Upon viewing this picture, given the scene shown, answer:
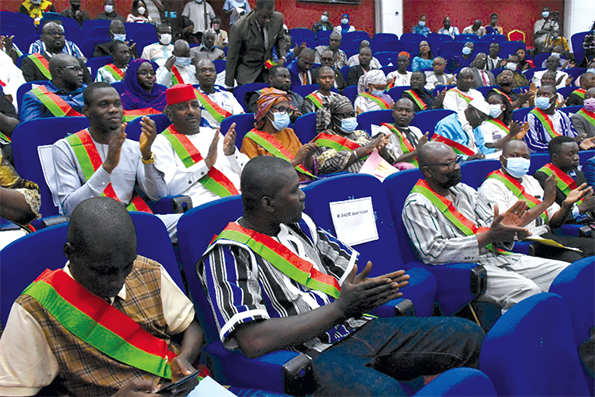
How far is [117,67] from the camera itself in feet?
19.4

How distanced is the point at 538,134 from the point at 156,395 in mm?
5380

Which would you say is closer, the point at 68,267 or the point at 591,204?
the point at 68,267

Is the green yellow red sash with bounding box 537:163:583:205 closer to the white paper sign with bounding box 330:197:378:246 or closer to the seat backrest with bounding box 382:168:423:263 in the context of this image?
the seat backrest with bounding box 382:168:423:263

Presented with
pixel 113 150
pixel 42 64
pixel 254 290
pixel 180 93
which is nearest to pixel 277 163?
pixel 254 290

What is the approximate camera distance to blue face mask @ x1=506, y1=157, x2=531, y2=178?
3223mm

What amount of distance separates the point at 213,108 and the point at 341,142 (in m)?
1.25

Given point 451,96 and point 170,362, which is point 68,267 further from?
point 451,96

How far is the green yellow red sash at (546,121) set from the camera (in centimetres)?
551

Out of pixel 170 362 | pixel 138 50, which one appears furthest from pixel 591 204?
pixel 138 50

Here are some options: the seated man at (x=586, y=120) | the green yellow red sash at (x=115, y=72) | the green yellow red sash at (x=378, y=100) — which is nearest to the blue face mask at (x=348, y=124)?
the green yellow red sash at (x=378, y=100)

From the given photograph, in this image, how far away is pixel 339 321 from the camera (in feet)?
5.29

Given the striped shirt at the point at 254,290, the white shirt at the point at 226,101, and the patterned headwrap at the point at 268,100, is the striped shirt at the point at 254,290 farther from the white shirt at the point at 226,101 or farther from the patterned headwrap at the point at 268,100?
the white shirt at the point at 226,101

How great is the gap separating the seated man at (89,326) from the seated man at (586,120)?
5.65 metres

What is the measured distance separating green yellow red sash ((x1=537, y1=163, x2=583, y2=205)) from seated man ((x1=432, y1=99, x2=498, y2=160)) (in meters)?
0.76
